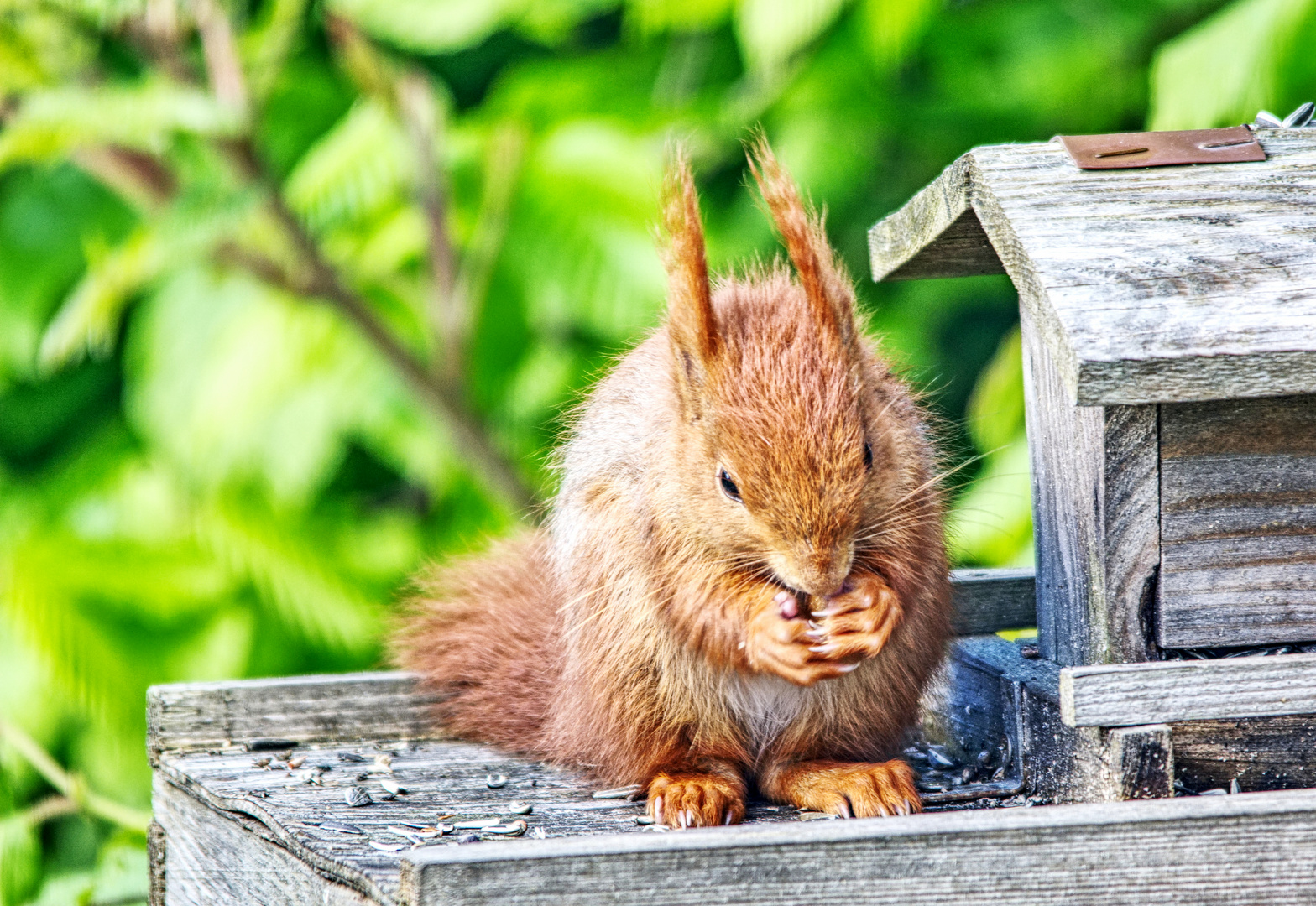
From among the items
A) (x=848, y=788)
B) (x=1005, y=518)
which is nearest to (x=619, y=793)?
(x=848, y=788)

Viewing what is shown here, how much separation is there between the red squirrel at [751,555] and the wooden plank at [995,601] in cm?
43

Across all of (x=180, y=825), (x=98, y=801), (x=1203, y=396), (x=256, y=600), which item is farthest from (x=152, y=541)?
(x=1203, y=396)

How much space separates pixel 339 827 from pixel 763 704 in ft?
1.82

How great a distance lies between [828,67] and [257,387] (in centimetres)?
193

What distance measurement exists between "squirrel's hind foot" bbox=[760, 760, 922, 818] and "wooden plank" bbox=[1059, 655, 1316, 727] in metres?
0.24

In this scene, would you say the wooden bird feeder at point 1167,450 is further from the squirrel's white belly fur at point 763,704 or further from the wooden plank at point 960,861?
the squirrel's white belly fur at point 763,704

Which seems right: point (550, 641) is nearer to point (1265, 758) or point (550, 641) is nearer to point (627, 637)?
point (627, 637)

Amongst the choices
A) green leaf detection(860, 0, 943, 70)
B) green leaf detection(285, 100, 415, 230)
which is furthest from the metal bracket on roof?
green leaf detection(285, 100, 415, 230)

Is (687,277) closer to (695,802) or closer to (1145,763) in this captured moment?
(695,802)

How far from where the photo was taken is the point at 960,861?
1.47 meters

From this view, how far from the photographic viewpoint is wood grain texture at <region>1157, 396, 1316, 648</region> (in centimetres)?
183

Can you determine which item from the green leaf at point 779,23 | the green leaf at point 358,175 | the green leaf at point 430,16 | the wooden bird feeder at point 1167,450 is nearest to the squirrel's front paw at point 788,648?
the wooden bird feeder at point 1167,450

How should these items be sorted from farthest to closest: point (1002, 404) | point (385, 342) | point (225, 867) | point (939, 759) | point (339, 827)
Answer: point (385, 342) → point (1002, 404) → point (939, 759) → point (225, 867) → point (339, 827)

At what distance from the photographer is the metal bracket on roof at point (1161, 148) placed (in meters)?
1.91
